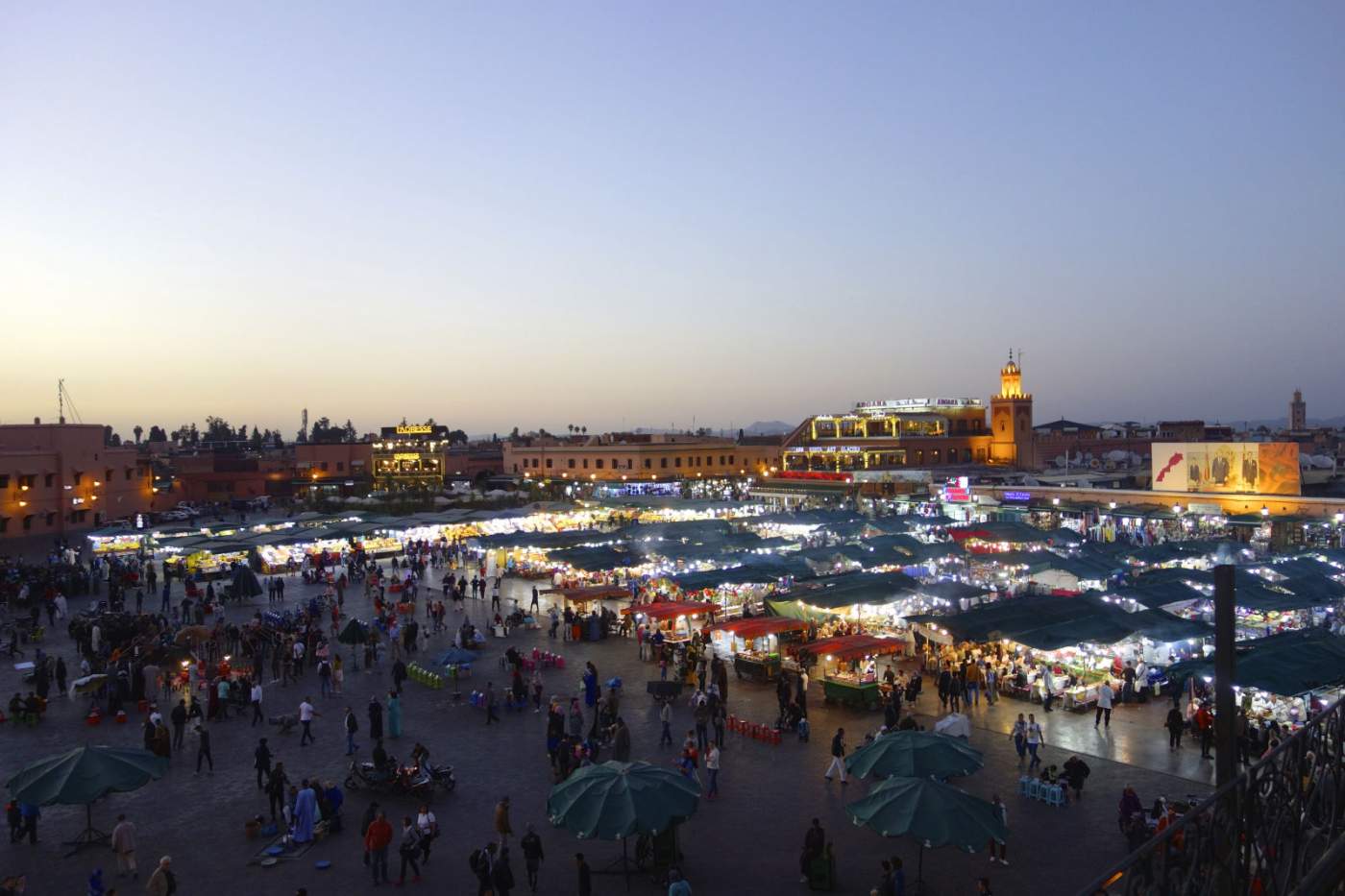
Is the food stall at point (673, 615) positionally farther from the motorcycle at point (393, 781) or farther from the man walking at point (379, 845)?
the man walking at point (379, 845)

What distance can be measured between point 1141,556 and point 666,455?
1951 inches

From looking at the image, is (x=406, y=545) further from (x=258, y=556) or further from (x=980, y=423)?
(x=980, y=423)

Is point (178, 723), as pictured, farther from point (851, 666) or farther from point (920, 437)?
point (920, 437)

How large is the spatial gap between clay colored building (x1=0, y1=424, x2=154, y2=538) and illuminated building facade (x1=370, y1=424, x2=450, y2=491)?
19.1 metres

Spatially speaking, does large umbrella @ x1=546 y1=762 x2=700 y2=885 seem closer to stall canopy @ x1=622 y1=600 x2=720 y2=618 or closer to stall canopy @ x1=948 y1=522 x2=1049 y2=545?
stall canopy @ x1=622 y1=600 x2=720 y2=618

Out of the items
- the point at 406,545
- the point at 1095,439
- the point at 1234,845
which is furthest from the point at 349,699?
the point at 1095,439

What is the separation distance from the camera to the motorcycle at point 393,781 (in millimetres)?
11875

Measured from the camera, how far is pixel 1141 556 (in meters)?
26.8

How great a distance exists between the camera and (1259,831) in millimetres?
4555

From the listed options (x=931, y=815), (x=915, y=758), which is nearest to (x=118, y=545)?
(x=915, y=758)

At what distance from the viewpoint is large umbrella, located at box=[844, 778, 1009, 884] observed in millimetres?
8672

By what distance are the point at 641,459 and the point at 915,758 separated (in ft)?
207

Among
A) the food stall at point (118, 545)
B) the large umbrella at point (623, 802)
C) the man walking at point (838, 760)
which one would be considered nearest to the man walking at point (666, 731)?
the man walking at point (838, 760)

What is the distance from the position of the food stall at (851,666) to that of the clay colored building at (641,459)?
174 ft
